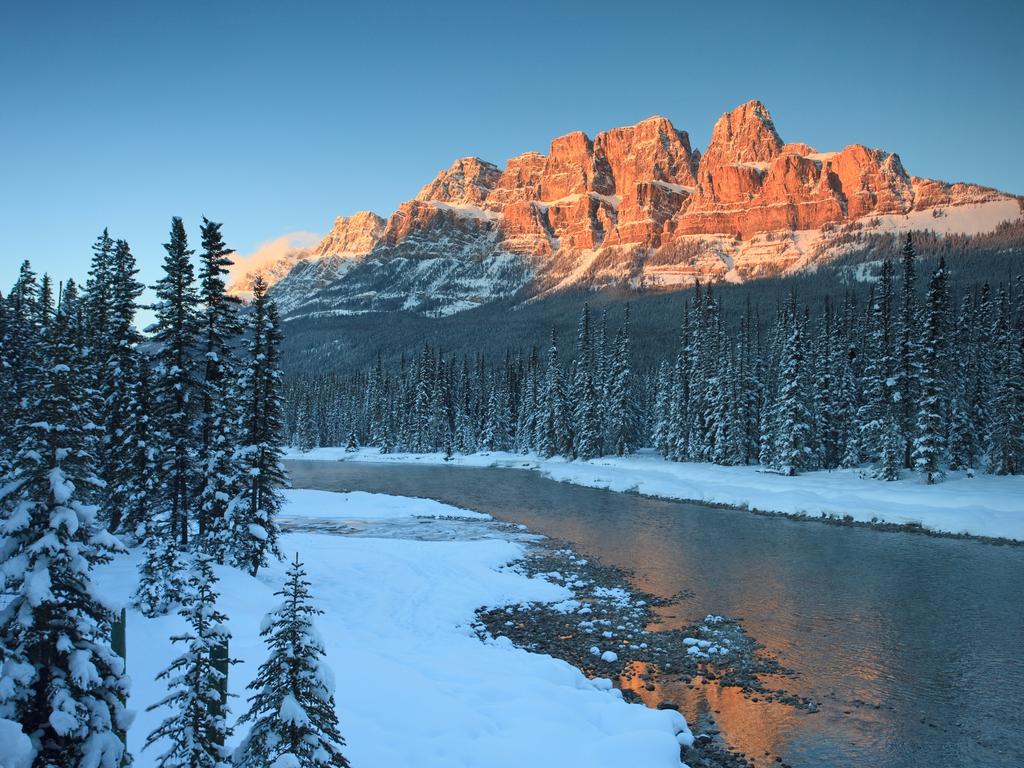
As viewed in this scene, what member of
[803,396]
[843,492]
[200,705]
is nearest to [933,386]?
[843,492]

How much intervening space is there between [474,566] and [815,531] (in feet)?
73.9

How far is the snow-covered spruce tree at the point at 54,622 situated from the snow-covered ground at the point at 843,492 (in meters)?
41.8

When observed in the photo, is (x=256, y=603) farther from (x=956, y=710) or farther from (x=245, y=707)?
(x=956, y=710)

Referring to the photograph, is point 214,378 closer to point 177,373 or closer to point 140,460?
point 177,373

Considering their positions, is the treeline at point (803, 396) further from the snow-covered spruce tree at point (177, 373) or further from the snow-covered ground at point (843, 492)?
the snow-covered spruce tree at point (177, 373)

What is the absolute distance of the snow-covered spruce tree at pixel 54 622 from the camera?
5.93 meters

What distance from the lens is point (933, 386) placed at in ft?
151

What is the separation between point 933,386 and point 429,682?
47.9 metres

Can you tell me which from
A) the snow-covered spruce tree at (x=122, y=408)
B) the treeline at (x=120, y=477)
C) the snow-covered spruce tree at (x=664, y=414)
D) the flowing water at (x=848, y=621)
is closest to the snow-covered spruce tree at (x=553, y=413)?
the snow-covered spruce tree at (x=664, y=414)

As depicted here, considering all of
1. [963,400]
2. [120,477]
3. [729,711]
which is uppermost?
[963,400]

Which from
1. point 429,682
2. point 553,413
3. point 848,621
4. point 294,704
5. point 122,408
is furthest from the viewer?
point 553,413

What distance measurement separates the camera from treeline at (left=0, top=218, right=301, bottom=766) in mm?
6004

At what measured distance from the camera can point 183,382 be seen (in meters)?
25.4

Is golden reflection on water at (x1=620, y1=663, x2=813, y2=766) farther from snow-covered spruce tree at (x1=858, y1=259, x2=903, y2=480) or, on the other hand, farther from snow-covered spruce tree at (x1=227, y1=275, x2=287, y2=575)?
snow-covered spruce tree at (x1=858, y1=259, x2=903, y2=480)
